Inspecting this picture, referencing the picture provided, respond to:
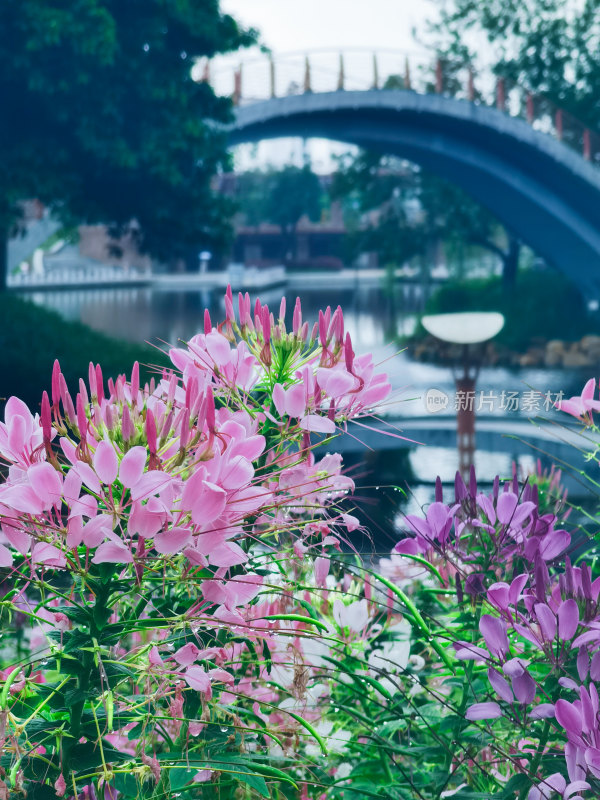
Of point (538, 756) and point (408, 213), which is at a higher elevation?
point (408, 213)

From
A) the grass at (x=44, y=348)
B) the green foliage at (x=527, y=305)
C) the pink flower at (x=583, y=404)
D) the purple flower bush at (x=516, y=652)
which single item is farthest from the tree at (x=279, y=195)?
the purple flower bush at (x=516, y=652)

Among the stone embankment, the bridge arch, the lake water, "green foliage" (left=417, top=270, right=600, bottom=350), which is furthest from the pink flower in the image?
"green foliage" (left=417, top=270, right=600, bottom=350)

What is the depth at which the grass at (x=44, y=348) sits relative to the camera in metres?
9.25

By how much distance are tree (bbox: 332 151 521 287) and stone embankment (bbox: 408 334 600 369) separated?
219cm

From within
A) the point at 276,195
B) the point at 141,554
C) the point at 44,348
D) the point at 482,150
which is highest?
the point at 482,150

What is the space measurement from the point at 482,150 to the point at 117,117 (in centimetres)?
771

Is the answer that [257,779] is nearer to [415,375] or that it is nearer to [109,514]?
[109,514]

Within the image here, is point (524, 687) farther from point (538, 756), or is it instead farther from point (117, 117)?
point (117, 117)

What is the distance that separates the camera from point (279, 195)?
12.6 meters

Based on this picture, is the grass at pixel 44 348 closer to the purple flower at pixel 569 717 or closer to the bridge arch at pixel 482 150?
the bridge arch at pixel 482 150

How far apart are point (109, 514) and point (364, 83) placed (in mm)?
13556

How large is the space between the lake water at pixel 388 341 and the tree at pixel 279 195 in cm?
122

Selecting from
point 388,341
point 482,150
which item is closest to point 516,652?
point 388,341

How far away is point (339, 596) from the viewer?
3.99ft
